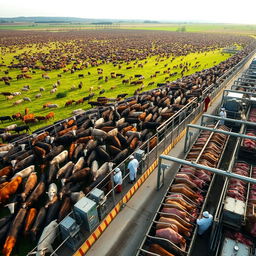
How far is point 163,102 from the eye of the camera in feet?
78.2

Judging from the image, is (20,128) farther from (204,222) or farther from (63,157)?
(204,222)

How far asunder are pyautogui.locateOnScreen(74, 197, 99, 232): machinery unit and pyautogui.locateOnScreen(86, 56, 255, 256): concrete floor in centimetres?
93

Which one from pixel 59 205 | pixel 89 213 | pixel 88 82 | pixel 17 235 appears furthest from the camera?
pixel 88 82

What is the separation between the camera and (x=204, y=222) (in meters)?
8.74

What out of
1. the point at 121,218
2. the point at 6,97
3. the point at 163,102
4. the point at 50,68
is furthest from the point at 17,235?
the point at 50,68

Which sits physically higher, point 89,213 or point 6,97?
point 89,213

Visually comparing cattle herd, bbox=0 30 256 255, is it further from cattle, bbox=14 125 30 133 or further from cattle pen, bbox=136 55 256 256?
cattle pen, bbox=136 55 256 256

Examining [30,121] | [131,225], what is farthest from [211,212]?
[30,121]

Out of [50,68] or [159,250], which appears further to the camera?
[50,68]

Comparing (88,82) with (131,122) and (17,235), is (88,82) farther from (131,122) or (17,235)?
(17,235)

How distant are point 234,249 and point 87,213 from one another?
5.82 meters

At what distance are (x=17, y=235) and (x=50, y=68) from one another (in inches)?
1734

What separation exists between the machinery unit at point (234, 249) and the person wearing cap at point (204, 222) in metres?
1.05

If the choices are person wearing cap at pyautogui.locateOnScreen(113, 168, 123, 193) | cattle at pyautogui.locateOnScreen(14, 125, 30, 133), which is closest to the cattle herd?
cattle at pyautogui.locateOnScreen(14, 125, 30, 133)
